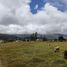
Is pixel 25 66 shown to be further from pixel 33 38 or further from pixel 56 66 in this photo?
pixel 33 38

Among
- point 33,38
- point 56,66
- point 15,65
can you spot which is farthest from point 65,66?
→ point 33,38

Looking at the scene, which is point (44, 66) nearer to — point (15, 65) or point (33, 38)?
point (15, 65)

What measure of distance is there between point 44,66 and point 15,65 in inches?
177

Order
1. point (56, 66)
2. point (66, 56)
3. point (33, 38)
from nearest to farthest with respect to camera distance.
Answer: point (56, 66) → point (66, 56) → point (33, 38)

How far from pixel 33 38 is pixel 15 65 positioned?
488 feet

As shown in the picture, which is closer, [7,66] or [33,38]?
[7,66]

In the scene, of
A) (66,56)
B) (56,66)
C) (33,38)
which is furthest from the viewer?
(33,38)

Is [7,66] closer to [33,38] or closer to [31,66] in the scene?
[31,66]

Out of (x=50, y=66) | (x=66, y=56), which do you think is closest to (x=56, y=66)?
(x=50, y=66)

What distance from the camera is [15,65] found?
108 feet

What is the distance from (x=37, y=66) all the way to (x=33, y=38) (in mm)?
150127

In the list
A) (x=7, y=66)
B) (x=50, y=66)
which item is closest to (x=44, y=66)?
(x=50, y=66)

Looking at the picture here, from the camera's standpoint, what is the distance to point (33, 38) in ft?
596

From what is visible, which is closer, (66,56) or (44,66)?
(44,66)
